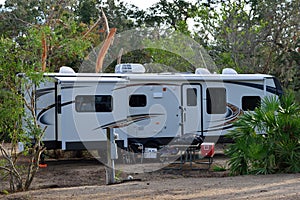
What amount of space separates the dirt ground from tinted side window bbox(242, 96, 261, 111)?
4.11 meters

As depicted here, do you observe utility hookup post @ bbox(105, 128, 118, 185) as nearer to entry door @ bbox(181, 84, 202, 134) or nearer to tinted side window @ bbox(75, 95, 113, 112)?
tinted side window @ bbox(75, 95, 113, 112)

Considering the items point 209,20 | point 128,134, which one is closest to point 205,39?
point 209,20

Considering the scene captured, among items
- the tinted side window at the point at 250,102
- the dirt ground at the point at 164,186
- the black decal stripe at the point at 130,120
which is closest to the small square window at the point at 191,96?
the black decal stripe at the point at 130,120

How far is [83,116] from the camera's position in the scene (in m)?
14.6

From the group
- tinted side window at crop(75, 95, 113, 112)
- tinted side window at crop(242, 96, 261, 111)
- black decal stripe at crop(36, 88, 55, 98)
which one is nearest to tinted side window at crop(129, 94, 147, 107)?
tinted side window at crop(75, 95, 113, 112)

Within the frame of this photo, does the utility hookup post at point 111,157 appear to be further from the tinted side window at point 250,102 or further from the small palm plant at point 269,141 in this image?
the tinted side window at point 250,102

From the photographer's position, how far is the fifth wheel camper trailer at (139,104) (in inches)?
572

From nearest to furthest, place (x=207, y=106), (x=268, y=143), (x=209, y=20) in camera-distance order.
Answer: (x=268, y=143) → (x=207, y=106) → (x=209, y=20)

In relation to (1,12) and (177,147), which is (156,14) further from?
(177,147)

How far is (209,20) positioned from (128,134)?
38.6ft

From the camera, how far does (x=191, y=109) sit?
1591 cm

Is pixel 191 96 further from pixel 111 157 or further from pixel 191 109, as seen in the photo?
pixel 111 157

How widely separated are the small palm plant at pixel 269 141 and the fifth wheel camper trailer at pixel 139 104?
3.85 metres

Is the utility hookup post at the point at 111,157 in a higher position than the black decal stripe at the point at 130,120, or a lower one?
lower
